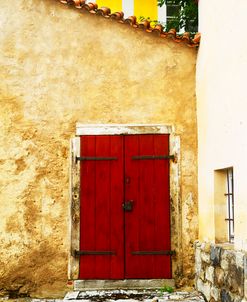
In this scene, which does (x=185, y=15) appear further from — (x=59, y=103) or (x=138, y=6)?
(x=138, y=6)

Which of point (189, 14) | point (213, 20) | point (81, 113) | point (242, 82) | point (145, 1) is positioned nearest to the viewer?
point (242, 82)

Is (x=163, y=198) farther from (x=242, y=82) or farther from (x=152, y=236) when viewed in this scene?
(x=242, y=82)

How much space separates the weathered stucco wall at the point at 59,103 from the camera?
662cm

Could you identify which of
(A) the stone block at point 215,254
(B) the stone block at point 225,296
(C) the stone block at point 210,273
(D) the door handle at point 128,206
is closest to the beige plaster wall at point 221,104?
(A) the stone block at point 215,254

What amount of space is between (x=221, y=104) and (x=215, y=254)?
69.5 inches

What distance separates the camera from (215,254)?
214 inches

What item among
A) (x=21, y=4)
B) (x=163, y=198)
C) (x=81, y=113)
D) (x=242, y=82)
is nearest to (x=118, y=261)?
(x=163, y=198)

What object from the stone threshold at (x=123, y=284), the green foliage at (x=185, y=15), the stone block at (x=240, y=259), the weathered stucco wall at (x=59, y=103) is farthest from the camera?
the green foliage at (x=185, y=15)

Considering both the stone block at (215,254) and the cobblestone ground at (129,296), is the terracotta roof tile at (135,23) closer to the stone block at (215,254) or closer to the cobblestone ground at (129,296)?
the stone block at (215,254)

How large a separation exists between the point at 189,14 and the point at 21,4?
145 inches

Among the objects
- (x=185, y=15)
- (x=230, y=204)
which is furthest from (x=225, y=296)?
(x=185, y=15)

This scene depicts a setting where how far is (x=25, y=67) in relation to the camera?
689 centimetres

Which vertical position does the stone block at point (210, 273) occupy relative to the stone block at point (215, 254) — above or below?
below

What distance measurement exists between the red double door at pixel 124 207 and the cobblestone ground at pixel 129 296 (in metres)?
0.28
